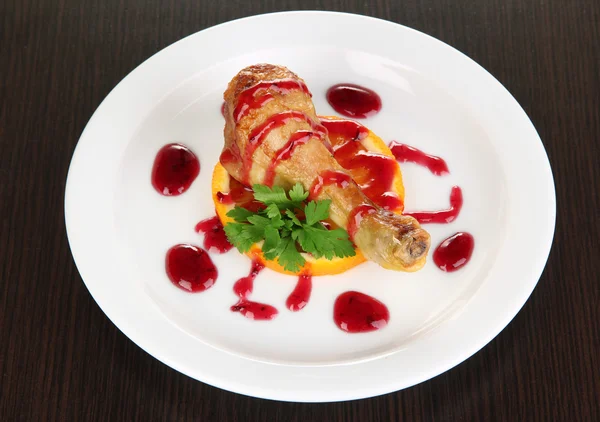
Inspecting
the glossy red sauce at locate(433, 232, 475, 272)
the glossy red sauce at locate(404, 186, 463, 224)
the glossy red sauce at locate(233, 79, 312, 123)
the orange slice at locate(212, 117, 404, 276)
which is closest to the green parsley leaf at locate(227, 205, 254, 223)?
the orange slice at locate(212, 117, 404, 276)

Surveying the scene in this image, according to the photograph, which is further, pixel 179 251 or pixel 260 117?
pixel 179 251

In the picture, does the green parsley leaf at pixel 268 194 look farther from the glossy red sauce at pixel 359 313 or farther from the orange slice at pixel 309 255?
the glossy red sauce at pixel 359 313

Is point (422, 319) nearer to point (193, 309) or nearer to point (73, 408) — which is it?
point (193, 309)

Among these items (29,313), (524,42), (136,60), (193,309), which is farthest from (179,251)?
(524,42)

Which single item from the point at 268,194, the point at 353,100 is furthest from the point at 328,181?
the point at 353,100

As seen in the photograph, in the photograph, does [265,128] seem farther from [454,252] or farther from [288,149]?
[454,252]

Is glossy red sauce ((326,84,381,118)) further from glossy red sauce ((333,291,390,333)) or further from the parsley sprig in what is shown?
glossy red sauce ((333,291,390,333))
